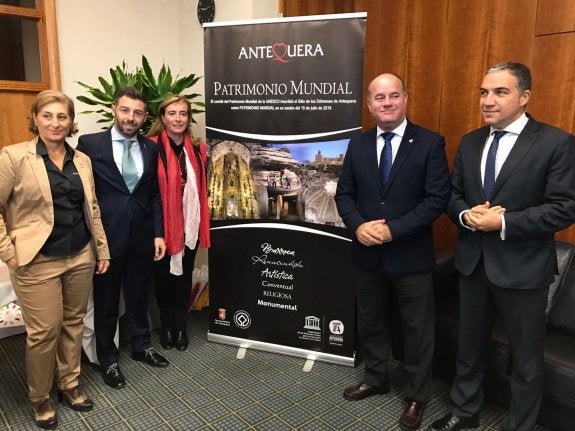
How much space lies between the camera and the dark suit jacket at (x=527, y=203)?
1.83 m

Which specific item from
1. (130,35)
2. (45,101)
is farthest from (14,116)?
(45,101)

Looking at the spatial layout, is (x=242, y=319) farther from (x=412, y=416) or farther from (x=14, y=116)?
(x=14, y=116)

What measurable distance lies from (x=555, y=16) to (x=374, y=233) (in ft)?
5.30

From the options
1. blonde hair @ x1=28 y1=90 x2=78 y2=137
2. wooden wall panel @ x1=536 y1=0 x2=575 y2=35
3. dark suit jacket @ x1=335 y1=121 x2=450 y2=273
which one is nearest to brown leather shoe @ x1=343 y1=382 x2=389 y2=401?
dark suit jacket @ x1=335 y1=121 x2=450 y2=273

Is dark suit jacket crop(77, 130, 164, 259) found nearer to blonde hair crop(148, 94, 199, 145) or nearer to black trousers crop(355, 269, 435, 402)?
blonde hair crop(148, 94, 199, 145)

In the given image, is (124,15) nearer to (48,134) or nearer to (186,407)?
(48,134)

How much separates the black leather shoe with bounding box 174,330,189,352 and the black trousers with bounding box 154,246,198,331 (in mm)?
36

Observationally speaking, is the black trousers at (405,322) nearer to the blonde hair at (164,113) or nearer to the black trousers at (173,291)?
the black trousers at (173,291)

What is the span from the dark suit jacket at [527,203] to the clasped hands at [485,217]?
0.04 meters

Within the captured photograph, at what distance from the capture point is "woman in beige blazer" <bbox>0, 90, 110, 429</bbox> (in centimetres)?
207

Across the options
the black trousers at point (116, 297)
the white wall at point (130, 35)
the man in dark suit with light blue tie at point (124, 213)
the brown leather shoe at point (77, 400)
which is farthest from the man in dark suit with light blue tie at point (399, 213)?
the white wall at point (130, 35)

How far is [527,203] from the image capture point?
191 cm

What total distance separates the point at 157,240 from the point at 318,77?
1.33 meters

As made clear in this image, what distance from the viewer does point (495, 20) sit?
277 cm
